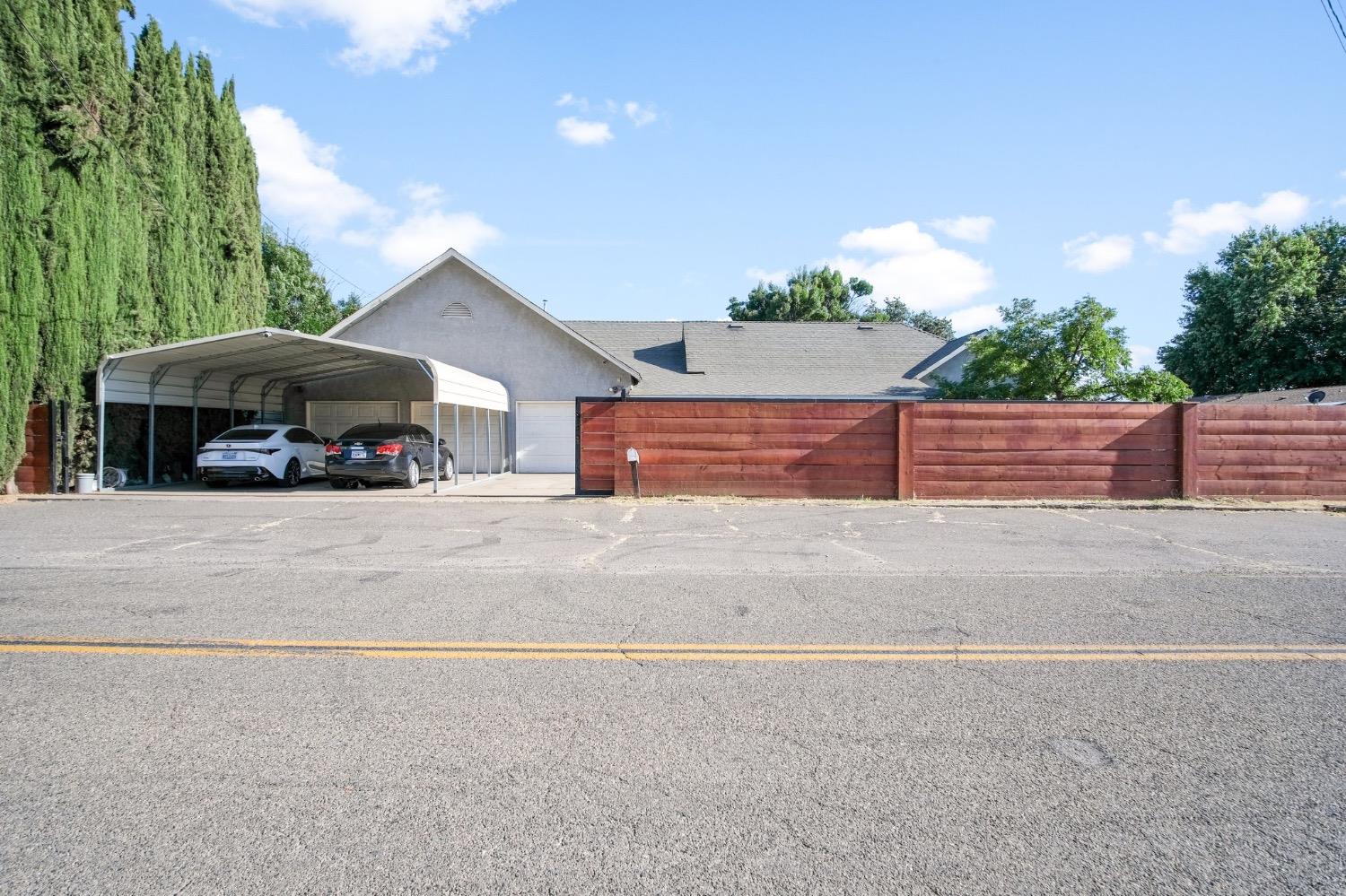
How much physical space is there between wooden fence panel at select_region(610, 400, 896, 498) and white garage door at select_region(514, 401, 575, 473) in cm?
773

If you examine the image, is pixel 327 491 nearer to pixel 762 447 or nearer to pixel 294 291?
pixel 762 447

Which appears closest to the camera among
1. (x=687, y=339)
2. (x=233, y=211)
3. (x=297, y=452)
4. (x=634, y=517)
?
(x=634, y=517)

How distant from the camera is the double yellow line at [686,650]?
4.88m

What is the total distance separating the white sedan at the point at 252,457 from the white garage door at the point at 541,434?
20.3ft

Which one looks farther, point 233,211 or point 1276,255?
point 1276,255

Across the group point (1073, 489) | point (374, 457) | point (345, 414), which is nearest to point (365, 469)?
point (374, 457)

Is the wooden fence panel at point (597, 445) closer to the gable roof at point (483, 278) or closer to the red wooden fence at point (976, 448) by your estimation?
the red wooden fence at point (976, 448)

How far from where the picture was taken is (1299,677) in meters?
4.56

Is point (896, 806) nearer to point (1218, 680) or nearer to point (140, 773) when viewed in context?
point (1218, 680)

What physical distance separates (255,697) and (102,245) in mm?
16180

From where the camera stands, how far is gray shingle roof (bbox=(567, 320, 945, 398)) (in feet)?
79.5

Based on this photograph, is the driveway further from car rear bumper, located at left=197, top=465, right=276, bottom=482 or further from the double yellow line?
the double yellow line

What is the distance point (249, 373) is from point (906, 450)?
16.5m

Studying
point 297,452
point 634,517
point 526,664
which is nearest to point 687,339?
point 297,452
